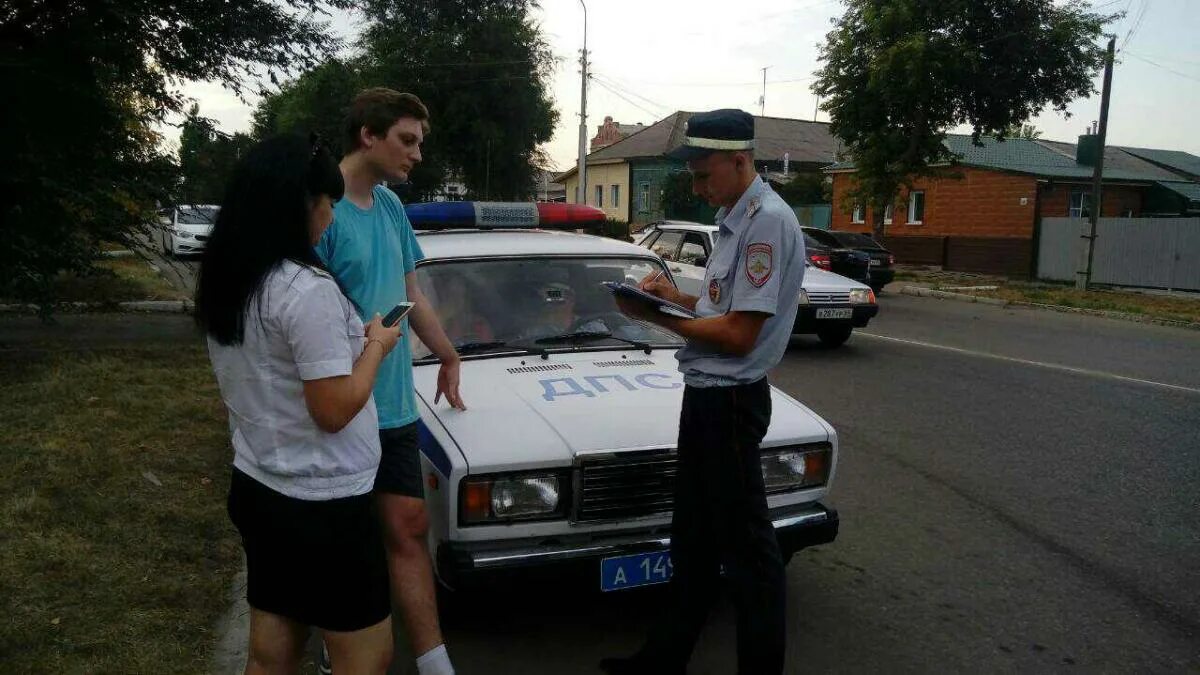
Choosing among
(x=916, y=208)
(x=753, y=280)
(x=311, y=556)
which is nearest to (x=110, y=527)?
(x=311, y=556)

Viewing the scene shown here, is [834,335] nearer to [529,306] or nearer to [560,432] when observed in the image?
[529,306]

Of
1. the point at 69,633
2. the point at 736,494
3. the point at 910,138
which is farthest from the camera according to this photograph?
the point at 910,138

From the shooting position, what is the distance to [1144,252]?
23.6 meters

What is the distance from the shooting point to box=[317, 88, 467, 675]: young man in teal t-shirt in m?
3.00

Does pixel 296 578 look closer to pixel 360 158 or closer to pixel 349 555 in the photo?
pixel 349 555

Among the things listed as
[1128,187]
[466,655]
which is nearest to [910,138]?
[1128,187]

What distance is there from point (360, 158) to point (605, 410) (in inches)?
53.2

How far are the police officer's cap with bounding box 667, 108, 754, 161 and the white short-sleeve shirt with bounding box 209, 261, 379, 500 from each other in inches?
52.4

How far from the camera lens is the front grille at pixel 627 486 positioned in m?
3.40

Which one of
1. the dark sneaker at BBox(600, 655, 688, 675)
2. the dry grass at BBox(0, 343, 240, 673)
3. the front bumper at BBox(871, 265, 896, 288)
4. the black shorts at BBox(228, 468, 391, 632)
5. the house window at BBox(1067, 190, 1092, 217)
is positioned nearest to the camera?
the black shorts at BBox(228, 468, 391, 632)

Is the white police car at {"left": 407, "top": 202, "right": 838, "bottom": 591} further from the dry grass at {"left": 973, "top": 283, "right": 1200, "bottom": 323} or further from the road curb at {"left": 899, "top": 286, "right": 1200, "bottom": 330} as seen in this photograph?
the dry grass at {"left": 973, "top": 283, "right": 1200, "bottom": 323}

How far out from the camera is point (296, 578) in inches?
88.0

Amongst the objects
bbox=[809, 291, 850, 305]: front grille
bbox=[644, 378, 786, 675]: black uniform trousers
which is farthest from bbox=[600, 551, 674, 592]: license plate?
bbox=[809, 291, 850, 305]: front grille

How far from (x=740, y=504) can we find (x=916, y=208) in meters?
36.1
